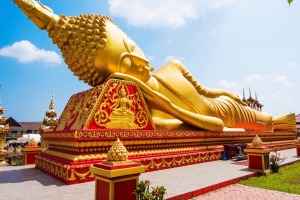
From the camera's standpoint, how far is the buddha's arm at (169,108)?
8438 millimetres

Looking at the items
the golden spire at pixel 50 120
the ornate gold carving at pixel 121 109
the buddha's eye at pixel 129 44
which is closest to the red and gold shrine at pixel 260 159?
the ornate gold carving at pixel 121 109

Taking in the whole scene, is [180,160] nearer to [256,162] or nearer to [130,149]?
[130,149]

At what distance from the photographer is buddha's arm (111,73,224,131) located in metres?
8.44

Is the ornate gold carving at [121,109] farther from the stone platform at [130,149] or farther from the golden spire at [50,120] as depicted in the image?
the golden spire at [50,120]

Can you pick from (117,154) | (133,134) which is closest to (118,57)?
(133,134)

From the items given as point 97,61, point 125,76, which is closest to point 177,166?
point 125,76

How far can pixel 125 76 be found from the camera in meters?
8.09

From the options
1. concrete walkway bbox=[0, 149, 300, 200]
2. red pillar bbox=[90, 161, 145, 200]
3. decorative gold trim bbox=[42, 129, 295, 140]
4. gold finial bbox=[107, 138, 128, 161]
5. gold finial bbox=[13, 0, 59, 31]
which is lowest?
concrete walkway bbox=[0, 149, 300, 200]

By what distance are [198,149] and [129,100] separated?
377 cm

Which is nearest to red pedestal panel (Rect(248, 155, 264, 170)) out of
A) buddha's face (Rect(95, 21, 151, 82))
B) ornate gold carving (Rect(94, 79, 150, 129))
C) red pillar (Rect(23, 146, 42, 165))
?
ornate gold carving (Rect(94, 79, 150, 129))

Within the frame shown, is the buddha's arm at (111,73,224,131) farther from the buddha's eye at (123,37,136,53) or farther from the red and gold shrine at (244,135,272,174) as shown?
the red and gold shrine at (244,135,272,174)

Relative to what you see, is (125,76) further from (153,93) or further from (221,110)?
(221,110)

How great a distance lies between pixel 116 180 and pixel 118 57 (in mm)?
5580

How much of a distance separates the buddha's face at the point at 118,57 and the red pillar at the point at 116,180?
505 centimetres
